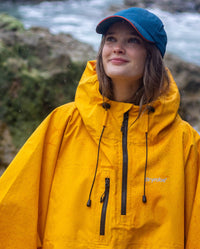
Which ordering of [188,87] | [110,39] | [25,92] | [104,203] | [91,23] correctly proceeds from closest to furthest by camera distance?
1. [104,203]
2. [110,39]
3. [25,92]
4. [188,87]
5. [91,23]

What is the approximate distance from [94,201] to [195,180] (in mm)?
560

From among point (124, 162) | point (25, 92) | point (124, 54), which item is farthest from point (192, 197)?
point (25, 92)

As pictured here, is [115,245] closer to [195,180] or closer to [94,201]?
[94,201]

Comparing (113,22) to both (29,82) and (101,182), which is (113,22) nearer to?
(101,182)

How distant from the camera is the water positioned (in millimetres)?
8070

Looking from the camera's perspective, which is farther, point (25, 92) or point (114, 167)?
point (25, 92)

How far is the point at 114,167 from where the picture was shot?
5.01ft

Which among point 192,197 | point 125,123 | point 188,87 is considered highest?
point 125,123

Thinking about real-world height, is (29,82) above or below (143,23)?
below

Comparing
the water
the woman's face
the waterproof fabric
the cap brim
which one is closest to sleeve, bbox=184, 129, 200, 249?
the waterproof fabric

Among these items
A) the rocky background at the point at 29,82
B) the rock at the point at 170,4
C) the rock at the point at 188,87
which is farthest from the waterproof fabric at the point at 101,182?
the rock at the point at 170,4

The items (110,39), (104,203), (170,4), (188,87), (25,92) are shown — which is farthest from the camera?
(170,4)

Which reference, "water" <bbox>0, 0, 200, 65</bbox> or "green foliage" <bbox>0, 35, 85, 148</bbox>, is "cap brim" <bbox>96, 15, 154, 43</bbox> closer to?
"green foliage" <bbox>0, 35, 85, 148</bbox>

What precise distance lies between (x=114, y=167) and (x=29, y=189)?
0.45 m
